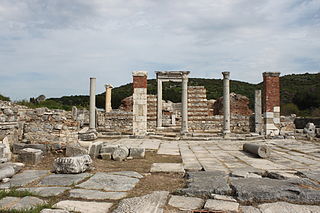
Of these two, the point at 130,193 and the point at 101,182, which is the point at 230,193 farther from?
the point at 101,182

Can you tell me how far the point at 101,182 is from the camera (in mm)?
4855

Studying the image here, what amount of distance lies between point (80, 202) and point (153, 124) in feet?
68.1

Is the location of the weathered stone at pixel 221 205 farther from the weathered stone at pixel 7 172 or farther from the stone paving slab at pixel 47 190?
the weathered stone at pixel 7 172

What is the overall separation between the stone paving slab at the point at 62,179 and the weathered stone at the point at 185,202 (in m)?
2.00

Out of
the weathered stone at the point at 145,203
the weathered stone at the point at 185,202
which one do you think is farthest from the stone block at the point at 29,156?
the weathered stone at the point at 185,202

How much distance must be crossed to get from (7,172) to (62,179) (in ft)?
3.71

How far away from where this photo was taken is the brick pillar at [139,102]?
1569 cm

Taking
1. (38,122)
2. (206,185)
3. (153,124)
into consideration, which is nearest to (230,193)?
(206,185)

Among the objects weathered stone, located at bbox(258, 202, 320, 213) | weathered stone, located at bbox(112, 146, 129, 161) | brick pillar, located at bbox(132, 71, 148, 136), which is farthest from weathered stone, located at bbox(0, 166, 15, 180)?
brick pillar, located at bbox(132, 71, 148, 136)

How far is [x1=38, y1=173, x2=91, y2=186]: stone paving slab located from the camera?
4.74 m

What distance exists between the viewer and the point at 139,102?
15.8 meters

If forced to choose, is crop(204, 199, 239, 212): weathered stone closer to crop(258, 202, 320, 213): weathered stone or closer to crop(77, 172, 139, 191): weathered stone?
crop(258, 202, 320, 213): weathered stone

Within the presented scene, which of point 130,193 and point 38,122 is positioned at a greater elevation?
point 38,122

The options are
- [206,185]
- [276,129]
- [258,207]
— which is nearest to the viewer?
[258,207]
